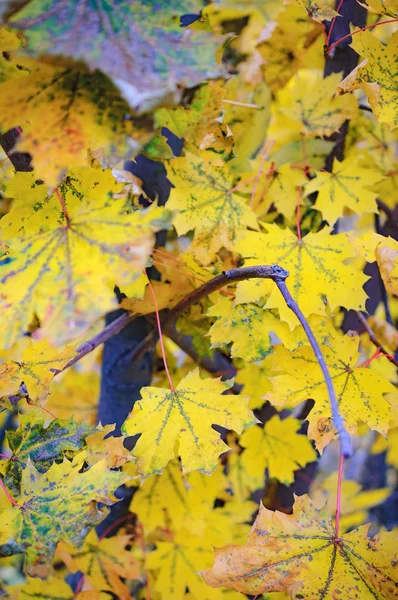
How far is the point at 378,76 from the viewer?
88cm

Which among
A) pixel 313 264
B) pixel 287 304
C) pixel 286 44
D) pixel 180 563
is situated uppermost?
pixel 286 44

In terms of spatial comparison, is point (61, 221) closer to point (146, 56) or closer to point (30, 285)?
point (30, 285)

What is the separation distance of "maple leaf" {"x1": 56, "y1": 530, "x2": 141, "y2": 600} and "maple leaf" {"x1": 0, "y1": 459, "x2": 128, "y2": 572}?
0.46m

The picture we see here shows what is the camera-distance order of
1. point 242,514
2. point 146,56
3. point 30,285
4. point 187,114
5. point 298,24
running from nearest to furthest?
point 146,56
point 30,285
point 187,114
point 298,24
point 242,514

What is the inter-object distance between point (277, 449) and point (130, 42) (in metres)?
1.02

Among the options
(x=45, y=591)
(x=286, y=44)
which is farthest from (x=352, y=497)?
(x=286, y=44)

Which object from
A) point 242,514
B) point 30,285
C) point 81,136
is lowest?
point 242,514

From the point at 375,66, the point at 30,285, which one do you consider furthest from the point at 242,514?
the point at 375,66

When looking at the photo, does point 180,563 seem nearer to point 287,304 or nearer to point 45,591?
point 45,591

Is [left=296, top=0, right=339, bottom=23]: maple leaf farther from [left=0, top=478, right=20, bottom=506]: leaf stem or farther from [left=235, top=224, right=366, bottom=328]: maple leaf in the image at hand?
[left=0, top=478, right=20, bottom=506]: leaf stem

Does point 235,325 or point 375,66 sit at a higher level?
point 375,66

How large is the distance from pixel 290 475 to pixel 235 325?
0.54 m

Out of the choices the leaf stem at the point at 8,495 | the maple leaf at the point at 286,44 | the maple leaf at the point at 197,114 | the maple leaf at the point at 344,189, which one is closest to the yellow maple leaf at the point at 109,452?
the leaf stem at the point at 8,495

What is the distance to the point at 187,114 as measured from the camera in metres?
0.85
